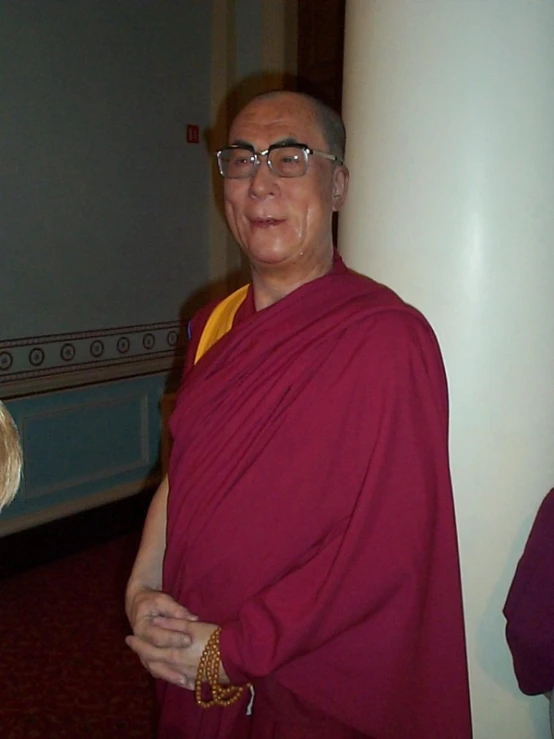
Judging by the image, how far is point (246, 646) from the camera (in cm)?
98

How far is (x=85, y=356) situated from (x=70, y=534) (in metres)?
0.85

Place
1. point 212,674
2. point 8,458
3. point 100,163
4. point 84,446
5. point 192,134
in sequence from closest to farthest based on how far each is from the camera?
point 8,458 → point 212,674 → point 100,163 → point 84,446 → point 192,134

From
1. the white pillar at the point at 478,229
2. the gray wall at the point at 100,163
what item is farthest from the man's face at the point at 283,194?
the gray wall at the point at 100,163

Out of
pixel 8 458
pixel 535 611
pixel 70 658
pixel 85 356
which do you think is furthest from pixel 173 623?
pixel 85 356

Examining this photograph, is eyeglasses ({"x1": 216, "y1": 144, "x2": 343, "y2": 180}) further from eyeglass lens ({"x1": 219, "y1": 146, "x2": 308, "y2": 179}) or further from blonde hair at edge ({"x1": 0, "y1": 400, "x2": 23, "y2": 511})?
blonde hair at edge ({"x1": 0, "y1": 400, "x2": 23, "y2": 511})

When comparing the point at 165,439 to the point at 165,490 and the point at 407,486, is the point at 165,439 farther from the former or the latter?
the point at 407,486

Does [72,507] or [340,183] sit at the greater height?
[340,183]

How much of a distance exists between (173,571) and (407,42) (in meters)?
0.94

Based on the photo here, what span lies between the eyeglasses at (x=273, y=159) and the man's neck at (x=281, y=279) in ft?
0.51

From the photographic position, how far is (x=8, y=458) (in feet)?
2.72

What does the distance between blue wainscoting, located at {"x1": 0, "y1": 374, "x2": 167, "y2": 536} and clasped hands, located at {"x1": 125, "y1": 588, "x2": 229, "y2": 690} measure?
2206 mm

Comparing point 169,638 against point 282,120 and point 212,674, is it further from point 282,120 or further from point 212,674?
point 282,120

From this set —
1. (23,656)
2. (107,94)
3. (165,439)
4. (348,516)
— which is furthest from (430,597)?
(107,94)

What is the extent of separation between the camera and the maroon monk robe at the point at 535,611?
1.10 m
